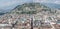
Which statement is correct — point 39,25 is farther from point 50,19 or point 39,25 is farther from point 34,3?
point 34,3

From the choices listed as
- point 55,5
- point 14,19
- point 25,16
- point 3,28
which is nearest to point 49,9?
point 55,5

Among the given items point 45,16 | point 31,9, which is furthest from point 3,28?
point 45,16

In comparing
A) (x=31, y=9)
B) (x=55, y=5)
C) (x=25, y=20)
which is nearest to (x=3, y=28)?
(x=25, y=20)

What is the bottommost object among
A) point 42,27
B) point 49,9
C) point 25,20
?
point 42,27

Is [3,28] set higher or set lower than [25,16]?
lower

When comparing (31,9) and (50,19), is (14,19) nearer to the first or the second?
(31,9)

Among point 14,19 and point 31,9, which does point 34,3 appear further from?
point 14,19

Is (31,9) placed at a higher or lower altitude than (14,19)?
higher
